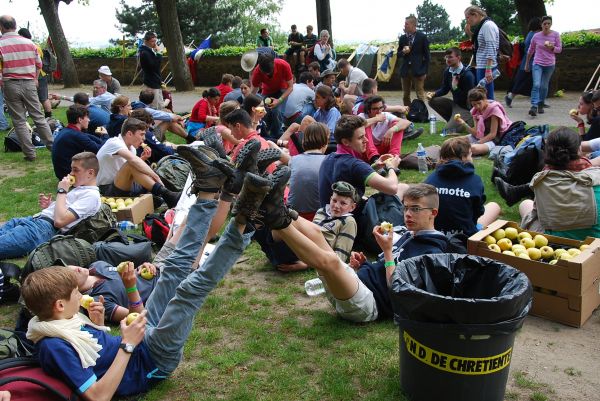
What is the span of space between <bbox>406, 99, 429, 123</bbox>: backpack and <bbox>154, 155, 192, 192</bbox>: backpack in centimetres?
590

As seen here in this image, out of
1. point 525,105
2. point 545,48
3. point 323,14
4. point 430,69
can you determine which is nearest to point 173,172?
point 545,48

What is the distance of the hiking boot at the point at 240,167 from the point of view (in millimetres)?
3396

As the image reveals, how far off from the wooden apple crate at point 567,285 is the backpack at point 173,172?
4209 millimetres

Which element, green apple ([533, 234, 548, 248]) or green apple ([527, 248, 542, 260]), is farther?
green apple ([533, 234, 548, 248])

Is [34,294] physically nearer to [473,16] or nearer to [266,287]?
[266,287]

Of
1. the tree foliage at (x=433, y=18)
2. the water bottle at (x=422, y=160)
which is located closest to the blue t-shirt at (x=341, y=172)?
the water bottle at (x=422, y=160)

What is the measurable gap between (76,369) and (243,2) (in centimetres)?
4896

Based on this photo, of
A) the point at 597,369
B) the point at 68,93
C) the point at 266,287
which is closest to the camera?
the point at 597,369

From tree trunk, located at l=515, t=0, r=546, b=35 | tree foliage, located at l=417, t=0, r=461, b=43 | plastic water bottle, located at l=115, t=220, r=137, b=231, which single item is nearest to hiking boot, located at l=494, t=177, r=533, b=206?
plastic water bottle, located at l=115, t=220, r=137, b=231

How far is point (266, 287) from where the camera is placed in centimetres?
524

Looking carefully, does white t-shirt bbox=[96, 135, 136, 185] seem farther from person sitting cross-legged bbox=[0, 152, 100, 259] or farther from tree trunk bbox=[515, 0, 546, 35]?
tree trunk bbox=[515, 0, 546, 35]

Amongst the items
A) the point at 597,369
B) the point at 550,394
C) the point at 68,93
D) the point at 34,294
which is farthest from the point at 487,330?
the point at 68,93

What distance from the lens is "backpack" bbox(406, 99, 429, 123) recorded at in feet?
39.3

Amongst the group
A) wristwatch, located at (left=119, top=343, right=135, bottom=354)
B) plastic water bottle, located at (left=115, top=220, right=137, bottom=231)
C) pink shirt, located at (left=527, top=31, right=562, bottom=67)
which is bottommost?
plastic water bottle, located at (left=115, top=220, right=137, bottom=231)
